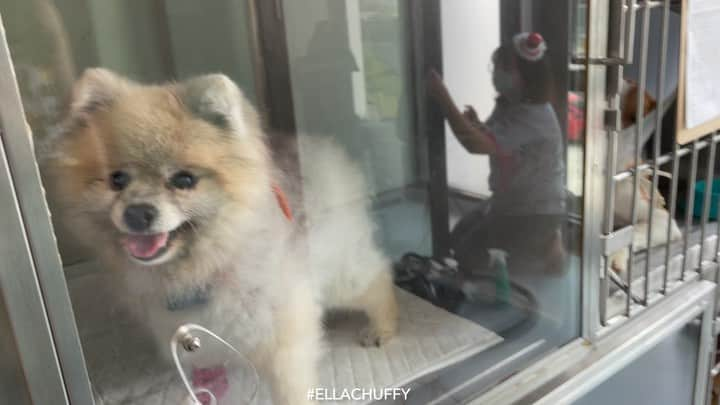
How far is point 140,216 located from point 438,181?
1.78ft

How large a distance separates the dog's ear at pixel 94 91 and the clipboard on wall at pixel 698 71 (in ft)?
2.50

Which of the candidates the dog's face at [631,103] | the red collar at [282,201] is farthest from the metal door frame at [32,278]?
the dog's face at [631,103]

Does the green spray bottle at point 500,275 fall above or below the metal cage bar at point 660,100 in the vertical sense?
below

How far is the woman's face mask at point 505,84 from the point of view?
846 millimetres

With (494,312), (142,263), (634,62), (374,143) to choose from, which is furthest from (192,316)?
(634,62)

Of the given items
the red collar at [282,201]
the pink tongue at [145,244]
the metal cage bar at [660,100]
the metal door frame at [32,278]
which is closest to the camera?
the metal door frame at [32,278]

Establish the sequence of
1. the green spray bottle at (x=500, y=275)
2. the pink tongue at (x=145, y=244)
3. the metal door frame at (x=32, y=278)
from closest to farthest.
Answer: the metal door frame at (x=32, y=278) < the pink tongue at (x=145, y=244) < the green spray bottle at (x=500, y=275)

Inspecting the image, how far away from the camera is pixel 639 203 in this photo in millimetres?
952

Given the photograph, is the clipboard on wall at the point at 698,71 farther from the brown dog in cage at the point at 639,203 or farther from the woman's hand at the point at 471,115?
the woman's hand at the point at 471,115

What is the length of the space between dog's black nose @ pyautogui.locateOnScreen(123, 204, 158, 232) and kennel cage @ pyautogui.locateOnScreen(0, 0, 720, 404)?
0.16 ft

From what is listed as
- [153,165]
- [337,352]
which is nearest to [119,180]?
[153,165]

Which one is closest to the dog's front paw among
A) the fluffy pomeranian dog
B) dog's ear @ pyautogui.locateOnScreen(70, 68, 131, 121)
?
the fluffy pomeranian dog

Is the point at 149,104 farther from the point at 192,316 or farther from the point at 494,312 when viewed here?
the point at 494,312

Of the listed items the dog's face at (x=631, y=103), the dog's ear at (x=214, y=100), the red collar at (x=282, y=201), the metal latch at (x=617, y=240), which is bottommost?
the metal latch at (x=617, y=240)
